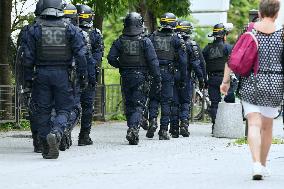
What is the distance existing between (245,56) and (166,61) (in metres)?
7.48

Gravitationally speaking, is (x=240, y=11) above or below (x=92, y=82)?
below

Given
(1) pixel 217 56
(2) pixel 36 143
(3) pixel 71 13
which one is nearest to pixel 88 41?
(3) pixel 71 13

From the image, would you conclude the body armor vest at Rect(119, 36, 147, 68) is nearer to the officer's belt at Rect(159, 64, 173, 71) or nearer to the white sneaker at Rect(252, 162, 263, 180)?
the officer's belt at Rect(159, 64, 173, 71)

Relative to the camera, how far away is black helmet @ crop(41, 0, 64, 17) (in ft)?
44.3

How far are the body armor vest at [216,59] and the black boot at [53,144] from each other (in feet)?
25.5

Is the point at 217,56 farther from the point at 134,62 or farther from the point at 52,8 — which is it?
the point at 52,8

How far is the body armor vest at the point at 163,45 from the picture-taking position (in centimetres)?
1791

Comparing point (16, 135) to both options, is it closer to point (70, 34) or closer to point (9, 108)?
point (9, 108)

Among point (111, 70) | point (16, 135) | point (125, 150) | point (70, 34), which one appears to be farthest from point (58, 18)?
point (111, 70)

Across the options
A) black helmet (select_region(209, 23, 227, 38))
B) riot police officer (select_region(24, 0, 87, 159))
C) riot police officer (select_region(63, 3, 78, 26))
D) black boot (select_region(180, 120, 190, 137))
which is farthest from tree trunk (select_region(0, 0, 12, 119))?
riot police officer (select_region(24, 0, 87, 159))

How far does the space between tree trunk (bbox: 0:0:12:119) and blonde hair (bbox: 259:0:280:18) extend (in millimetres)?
10942

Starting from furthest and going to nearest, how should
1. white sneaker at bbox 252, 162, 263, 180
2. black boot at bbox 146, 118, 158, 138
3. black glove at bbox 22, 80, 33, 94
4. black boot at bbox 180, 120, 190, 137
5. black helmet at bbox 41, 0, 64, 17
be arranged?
black boot at bbox 180, 120, 190, 137 → black boot at bbox 146, 118, 158, 138 → black glove at bbox 22, 80, 33, 94 → black helmet at bbox 41, 0, 64, 17 → white sneaker at bbox 252, 162, 263, 180

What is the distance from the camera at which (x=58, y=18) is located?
13.6 m

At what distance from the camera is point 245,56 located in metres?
10.6
